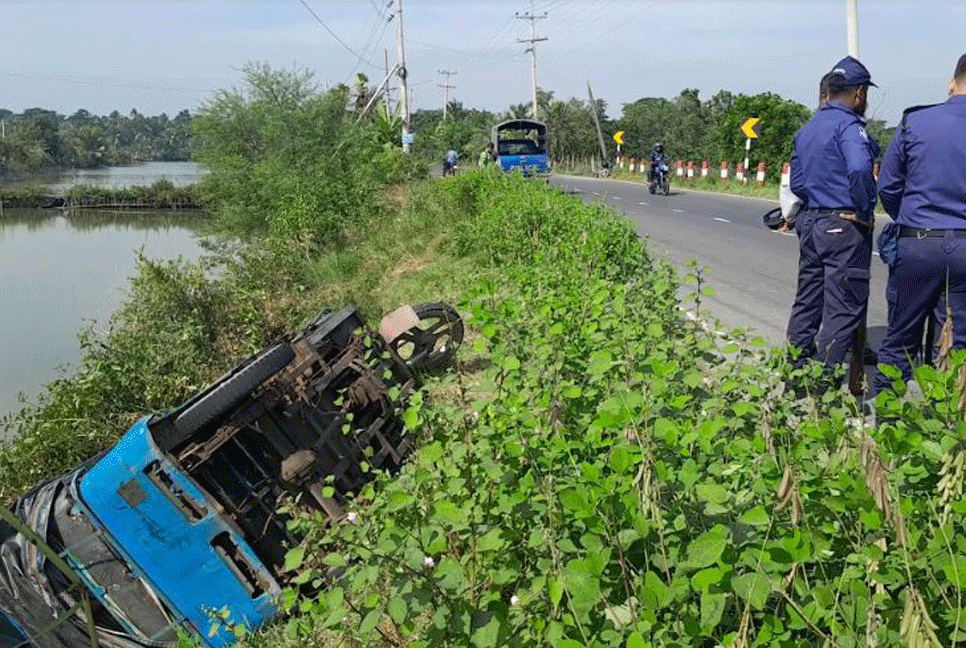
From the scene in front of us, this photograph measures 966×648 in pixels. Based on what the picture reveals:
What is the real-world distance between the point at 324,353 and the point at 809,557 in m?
3.88

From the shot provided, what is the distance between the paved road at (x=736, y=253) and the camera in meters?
7.73

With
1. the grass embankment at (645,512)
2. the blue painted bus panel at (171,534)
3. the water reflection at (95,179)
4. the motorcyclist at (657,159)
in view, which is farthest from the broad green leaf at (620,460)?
the water reflection at (95,179)

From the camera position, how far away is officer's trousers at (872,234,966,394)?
3814mm

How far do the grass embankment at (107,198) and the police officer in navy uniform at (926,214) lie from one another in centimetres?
5934

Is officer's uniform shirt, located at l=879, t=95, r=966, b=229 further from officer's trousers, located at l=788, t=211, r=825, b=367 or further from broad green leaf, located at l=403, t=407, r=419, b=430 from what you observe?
broad green leaf, located at l=403, t=407, r=419, b=430

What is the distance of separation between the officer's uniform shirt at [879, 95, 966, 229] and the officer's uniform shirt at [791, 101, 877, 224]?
20cm

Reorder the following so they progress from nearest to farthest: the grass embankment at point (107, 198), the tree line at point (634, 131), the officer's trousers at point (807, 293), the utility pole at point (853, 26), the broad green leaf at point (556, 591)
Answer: the broad green leaf at point (556, 591), the officer's trousers at point (807, 293), the utility pole at point (853, 26), the tree line at point (634, 131), the grass embankment at point (107, 198)

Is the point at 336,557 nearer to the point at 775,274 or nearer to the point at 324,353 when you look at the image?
the point at 324,353

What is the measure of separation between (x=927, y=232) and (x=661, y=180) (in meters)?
22.0

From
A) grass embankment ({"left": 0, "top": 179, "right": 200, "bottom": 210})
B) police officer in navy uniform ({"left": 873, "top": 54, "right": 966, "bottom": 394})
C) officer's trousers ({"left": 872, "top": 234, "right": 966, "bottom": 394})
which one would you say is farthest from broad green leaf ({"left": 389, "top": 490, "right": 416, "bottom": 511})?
grass embankment ({"left": 0, "top": 179, "right": 200, "bottom": 210})

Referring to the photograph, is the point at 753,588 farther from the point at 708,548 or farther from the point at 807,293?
the point at 807,293

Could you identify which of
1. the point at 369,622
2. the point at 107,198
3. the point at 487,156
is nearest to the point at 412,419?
the point at 369,622

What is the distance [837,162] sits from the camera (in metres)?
4.38

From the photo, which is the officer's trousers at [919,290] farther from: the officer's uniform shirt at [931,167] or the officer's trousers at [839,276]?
the officer's trousers at [839,276]
